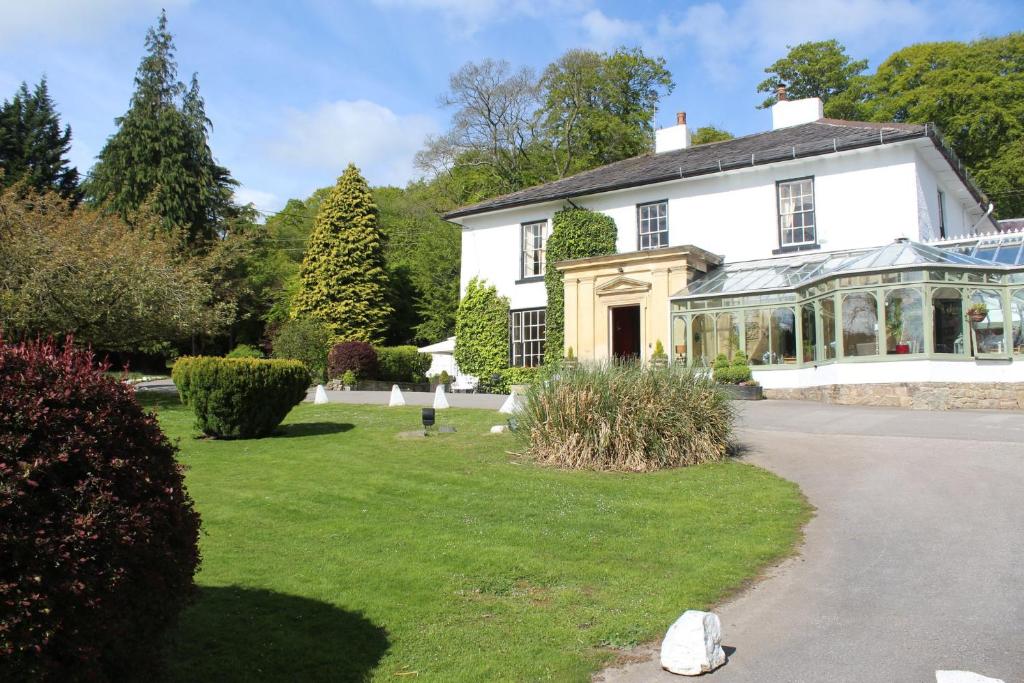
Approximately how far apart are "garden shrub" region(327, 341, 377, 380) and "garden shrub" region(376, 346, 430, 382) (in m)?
0.89

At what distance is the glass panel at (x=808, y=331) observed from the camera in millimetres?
20000

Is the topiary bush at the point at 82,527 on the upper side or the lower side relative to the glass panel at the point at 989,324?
lower

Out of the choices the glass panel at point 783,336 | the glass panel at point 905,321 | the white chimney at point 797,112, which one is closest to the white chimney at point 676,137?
the white chimney at point 797,112

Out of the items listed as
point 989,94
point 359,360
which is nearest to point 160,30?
point 359,360

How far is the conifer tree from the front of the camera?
38438 mm

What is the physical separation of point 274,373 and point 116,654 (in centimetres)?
974

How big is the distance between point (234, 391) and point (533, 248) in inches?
691

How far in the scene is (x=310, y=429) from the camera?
46.8 feet

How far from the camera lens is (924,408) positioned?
1677cm

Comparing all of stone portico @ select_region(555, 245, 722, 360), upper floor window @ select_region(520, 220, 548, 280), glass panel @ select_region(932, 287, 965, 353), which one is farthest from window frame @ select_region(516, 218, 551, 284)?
glass panel @ select_region(932, 287, 965, 353)

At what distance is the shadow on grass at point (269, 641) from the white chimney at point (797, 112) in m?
26.5

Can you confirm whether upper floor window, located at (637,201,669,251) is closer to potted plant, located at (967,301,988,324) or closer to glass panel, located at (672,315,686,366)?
glass panel, located at (672,315,686,366)

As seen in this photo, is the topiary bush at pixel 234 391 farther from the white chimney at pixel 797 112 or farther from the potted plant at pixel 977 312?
the white chimney at pixel 797 112

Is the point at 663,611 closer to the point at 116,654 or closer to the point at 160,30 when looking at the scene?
the point at 116,654
